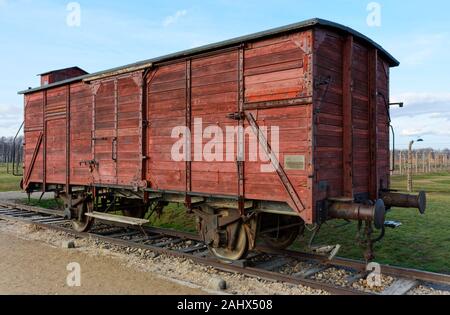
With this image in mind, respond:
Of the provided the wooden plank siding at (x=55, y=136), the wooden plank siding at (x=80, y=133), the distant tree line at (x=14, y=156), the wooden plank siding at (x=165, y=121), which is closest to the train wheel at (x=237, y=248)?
the wooden plank siding at (x=165, y=121)

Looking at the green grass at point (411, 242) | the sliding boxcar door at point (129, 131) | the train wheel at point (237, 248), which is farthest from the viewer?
the sliding boxcar door at point (129, 131)

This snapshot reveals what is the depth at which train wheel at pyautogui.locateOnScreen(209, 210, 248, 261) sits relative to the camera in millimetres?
7414

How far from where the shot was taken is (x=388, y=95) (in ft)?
28.6

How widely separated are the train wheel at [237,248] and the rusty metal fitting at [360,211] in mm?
1850

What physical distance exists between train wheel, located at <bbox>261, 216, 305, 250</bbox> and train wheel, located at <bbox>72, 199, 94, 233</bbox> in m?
5.32

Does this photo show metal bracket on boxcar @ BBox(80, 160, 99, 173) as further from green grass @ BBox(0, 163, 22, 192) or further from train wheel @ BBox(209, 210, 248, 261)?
green grass @ BBox(0, 163, 22, 192)

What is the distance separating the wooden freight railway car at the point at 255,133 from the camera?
631cm

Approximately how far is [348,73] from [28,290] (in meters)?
6.70

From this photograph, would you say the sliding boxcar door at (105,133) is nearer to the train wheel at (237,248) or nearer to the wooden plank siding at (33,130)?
the wooden plank siding at (33,130)

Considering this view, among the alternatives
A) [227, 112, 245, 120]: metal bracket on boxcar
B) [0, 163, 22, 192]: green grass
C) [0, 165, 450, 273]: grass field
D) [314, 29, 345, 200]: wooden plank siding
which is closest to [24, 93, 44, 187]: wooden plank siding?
[0, 165, 450, 273]: grass field

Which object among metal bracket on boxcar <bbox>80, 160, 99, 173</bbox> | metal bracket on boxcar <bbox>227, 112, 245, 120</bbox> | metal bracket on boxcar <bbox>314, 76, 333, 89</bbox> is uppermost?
metal bracket on boxcar <bbox>314, 76, 333, 89</bbox>

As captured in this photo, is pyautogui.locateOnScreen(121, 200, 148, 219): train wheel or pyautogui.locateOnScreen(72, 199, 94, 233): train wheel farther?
pyautogui.locateOnScreen(121, 200, 148, 219): train wheel

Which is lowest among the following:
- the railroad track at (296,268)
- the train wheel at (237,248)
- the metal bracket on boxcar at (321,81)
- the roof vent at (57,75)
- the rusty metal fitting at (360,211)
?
the railroad track at (296,268)

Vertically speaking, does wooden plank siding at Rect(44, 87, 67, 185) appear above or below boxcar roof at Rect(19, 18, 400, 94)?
below
